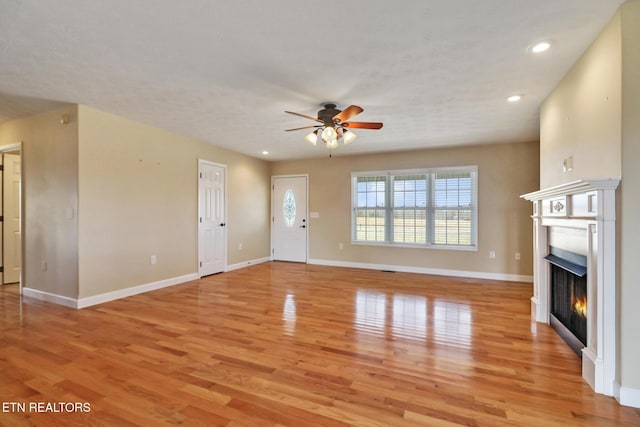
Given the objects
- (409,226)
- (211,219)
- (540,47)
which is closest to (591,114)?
(540,47)

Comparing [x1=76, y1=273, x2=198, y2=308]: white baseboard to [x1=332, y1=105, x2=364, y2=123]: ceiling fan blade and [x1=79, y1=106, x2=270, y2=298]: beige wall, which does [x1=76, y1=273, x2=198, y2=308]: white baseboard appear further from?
[x1=332, y1=105, x2=364, y2=123]: ceiling fan blade

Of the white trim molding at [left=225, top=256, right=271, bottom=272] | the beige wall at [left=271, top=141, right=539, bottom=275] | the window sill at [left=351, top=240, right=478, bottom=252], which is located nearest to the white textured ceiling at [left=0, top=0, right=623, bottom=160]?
the beige wall at [left=271, top=141, right=539, bottom=275]

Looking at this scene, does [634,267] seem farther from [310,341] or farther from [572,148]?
[310,341]

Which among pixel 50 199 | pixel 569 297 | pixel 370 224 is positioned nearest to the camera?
pixel 569 297

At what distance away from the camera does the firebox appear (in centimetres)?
239

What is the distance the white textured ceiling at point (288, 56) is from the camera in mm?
1895

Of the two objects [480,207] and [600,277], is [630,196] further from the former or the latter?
[480,207]

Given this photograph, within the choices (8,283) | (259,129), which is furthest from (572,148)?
(8,283)

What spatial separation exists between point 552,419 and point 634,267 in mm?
1049

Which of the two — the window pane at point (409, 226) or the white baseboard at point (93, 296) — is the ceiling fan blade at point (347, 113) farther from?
the white baseboard at point (93, 296)

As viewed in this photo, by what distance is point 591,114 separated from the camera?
2.21 m

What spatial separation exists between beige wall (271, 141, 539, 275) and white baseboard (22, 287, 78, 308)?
173 inches

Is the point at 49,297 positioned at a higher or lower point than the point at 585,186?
lower

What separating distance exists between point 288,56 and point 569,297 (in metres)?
3.29
